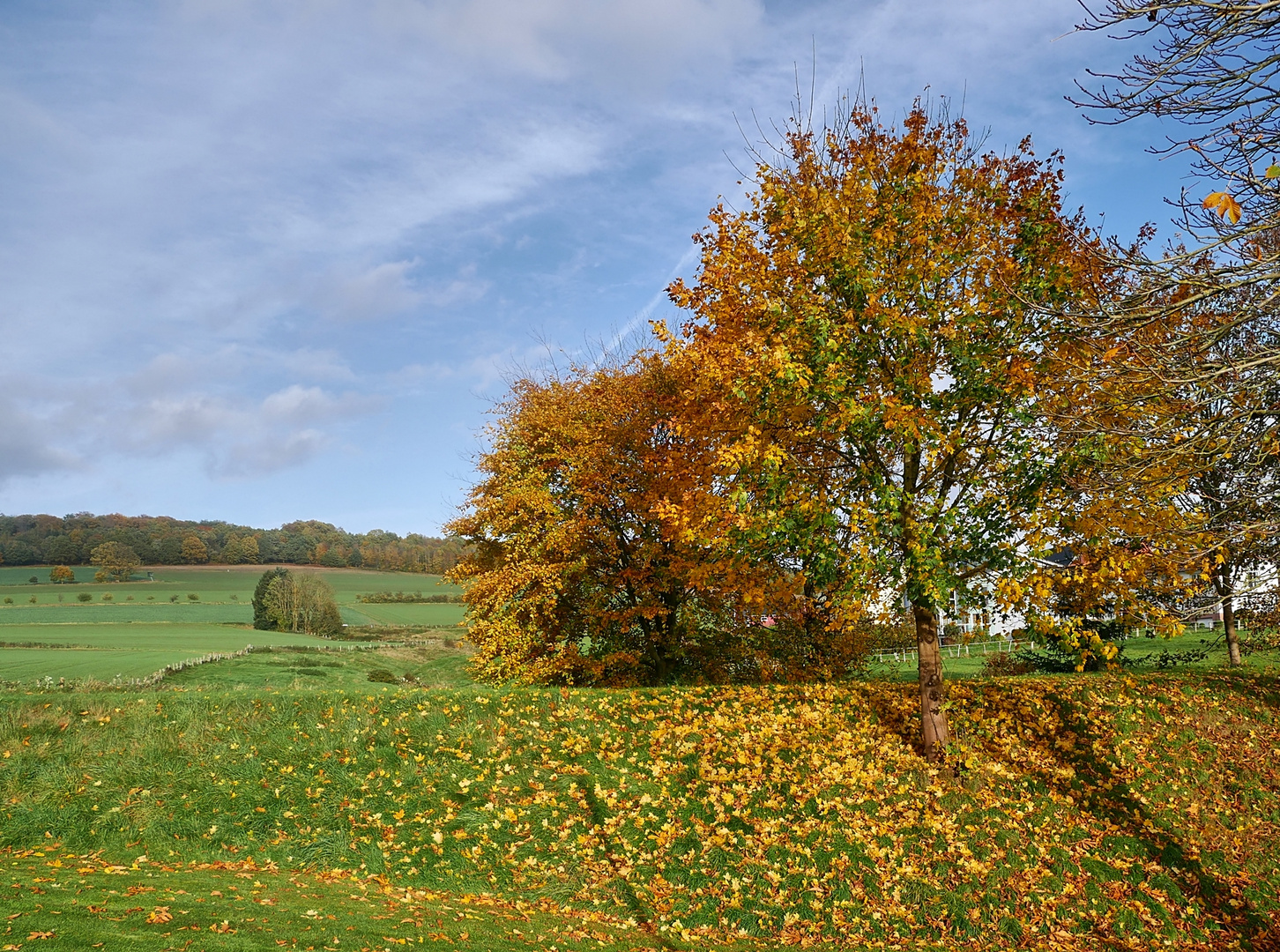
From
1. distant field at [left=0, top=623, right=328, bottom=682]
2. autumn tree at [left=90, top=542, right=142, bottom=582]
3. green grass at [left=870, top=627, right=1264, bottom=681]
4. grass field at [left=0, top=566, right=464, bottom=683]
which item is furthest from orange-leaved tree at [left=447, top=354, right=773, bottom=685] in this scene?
autumn tree at [left=90, top=542, right=142, bottom=582]

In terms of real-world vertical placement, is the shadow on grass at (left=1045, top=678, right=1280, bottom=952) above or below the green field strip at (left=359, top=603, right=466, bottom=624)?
above

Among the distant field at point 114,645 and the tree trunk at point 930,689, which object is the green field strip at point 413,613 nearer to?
the distant field at point 114,645

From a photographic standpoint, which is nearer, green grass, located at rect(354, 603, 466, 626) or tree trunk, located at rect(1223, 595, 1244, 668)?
tree trunk, located at rect(1223, 595, 1244, 668)

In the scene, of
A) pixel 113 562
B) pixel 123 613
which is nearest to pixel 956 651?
pixel 123 613

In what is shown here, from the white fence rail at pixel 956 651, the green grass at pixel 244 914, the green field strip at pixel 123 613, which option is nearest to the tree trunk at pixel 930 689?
the green grass at pixel 244 914

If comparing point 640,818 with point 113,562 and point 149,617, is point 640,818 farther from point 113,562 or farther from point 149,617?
point 113,562

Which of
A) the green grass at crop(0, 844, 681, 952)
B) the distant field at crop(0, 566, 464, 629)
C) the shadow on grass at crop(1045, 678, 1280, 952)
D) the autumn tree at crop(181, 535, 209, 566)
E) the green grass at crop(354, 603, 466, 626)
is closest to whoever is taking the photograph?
the green grass at crop(0, 844, 681, 952)

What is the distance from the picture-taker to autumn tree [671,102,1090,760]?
35.6 ft

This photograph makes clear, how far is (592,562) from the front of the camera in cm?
2112

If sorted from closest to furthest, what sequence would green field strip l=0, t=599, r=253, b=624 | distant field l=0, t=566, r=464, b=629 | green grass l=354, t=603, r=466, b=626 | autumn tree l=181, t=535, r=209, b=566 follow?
green field strip l=0, t=599, r=253, b=624 < distant field l=0, t=566, r=464, b=629 < green grass l=354, t=603, r=466, b=626 < autumn tree l=181, t=535, r=209, b=566

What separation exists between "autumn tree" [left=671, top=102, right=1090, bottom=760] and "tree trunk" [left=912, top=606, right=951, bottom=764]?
3 cm

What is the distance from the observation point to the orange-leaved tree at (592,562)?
20016mm

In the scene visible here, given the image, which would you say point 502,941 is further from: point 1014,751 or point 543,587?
point 543,587

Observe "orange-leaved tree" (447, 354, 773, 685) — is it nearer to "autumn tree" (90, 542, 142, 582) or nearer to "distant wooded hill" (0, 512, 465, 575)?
"distant wooded hill" (0, 512, 465, 575)
